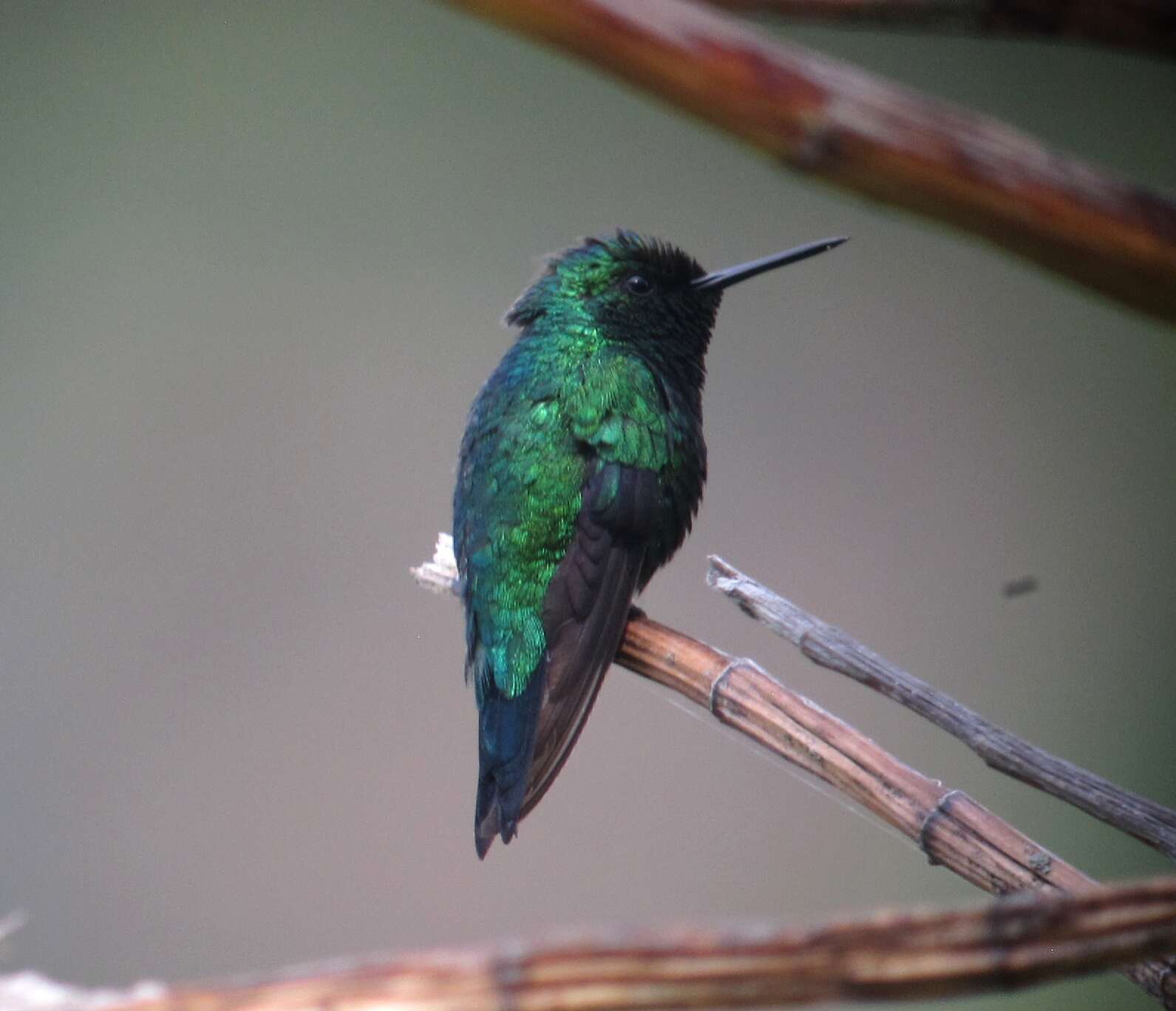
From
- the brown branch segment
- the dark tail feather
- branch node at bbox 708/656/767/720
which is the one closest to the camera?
the brown branch segment

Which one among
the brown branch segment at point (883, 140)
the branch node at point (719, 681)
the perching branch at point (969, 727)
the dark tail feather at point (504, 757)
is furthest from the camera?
the dark tail feather at point (504, 757)

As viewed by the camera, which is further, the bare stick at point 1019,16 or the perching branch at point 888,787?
the perching branch at point 888,787

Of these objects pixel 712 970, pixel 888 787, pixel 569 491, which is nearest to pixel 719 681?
pixel 888 787

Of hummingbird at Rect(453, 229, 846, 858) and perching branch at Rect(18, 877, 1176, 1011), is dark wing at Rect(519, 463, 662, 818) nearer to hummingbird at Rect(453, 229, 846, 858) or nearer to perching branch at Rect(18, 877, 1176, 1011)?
hummingbird at Rect(453, 229, 846, 858)

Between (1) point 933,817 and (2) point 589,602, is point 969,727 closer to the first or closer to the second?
(1) point 933,817

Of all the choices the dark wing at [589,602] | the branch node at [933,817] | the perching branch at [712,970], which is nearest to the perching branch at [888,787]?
the branch node at [933,817]

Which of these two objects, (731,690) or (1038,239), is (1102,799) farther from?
(1038,239)

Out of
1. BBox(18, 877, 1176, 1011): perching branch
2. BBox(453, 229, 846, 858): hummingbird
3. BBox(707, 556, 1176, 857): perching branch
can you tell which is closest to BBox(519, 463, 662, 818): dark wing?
BBox(453, 229, 846, 858): hummingbird

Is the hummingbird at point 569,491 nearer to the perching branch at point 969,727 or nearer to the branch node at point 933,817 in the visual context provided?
the perching branch at point 969,727
